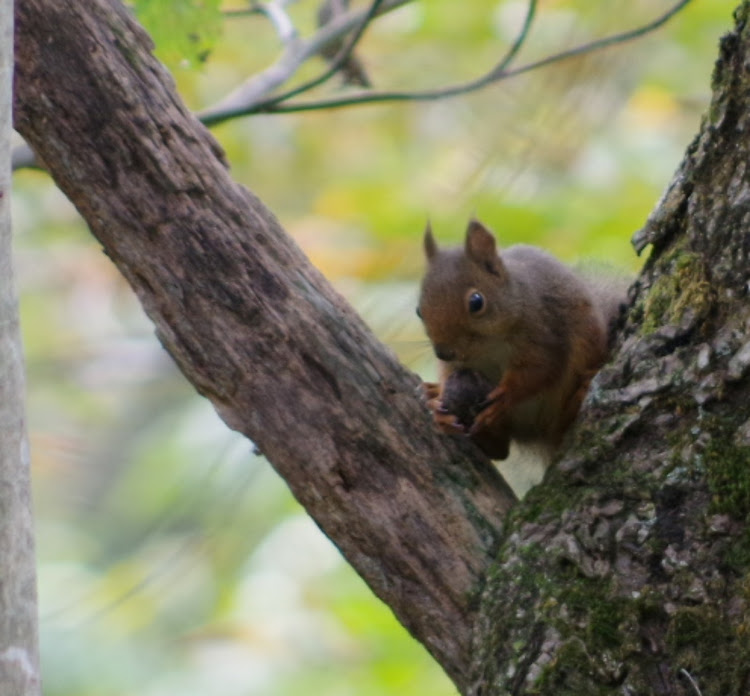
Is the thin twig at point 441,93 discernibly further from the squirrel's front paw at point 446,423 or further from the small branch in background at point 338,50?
the squirrel's front paw at point 446,423

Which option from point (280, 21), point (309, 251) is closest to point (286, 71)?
point (280, 21)

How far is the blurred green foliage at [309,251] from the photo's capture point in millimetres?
3949

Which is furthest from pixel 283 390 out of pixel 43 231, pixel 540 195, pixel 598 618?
pixel 43 231

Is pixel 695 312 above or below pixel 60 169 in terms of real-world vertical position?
below

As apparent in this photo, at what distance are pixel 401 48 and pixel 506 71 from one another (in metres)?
2.46

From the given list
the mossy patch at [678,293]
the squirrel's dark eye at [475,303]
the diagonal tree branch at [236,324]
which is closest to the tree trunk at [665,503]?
the mossy patch at [678,293]

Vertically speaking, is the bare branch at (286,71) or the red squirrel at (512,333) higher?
the bare branch at (286,71)

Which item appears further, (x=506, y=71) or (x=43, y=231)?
(x=43, y=231)

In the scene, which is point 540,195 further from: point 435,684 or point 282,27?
point 435,684

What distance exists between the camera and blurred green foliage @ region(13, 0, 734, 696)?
13.0 feet

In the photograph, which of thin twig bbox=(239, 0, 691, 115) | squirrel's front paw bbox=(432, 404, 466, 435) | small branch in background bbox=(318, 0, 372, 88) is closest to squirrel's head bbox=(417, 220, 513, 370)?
thin twig bbox=(239, 0, 691, 115)

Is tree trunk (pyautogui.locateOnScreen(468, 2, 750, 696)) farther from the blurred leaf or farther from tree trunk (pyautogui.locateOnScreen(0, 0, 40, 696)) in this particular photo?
the blurred leaf

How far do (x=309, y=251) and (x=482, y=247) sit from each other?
268cm

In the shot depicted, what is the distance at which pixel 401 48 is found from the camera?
6004mm
